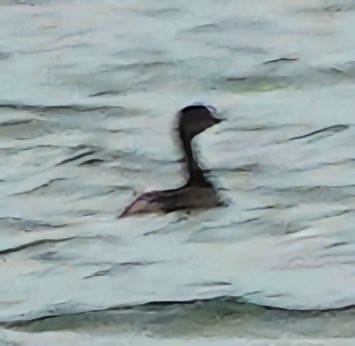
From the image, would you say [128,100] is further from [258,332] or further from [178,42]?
[258,332]

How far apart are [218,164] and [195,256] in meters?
0.05

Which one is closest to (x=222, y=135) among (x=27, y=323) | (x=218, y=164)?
(x=218, y=164)

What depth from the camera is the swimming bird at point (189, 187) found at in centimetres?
41

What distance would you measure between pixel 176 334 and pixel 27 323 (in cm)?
8

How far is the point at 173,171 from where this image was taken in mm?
418

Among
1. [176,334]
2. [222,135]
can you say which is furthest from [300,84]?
[176,334]

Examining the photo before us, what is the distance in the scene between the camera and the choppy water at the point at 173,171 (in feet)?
1.32

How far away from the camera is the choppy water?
40 centimetres

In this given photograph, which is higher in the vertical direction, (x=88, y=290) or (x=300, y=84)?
(x=300, y=84)

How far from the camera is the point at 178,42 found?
1.32 ft

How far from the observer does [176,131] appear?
0.41 m

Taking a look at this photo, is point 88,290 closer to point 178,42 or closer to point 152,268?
point 152,268

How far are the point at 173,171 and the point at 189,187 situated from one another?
1 centimetres

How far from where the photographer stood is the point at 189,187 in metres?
0.42
